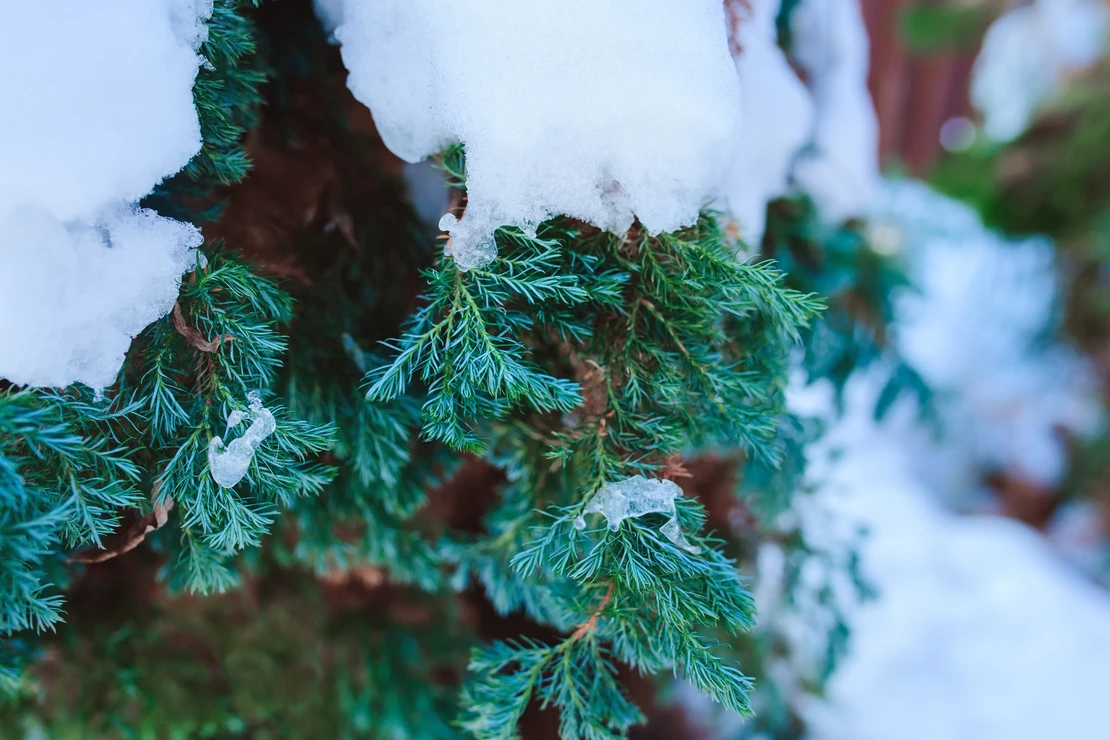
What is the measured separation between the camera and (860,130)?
3.00ft

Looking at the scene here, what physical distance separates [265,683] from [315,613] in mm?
91

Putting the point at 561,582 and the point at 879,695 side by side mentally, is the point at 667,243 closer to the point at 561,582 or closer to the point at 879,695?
the point at 561,582

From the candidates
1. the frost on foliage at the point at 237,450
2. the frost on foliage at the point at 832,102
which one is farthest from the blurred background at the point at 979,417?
the frost on foliage at the point at 237,450

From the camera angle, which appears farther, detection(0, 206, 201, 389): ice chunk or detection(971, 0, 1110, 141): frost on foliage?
detection(971, 0, 1110, 141): frost on foliage

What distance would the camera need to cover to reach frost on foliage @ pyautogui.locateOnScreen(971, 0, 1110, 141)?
6.02 ft

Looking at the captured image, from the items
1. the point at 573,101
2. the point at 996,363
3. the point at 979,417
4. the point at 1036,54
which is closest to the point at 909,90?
the point at 1036,54

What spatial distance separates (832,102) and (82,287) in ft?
2.81

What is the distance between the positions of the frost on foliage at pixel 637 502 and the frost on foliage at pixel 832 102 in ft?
1.85

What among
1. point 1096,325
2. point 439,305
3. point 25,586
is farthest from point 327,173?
point 1096,325

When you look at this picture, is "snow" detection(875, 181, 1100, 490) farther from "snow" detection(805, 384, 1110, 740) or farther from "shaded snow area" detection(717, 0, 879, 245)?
"shaded snow area" detection(717, 0, 879, 245)

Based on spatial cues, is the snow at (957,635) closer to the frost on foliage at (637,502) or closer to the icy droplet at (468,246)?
the frost on foliage at (637,502)

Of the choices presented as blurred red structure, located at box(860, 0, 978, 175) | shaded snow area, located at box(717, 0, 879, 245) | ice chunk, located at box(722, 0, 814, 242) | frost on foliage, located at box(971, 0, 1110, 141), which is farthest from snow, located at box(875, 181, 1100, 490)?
ice chunk, located at box(722, 0, 814, 242)

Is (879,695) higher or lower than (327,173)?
lower

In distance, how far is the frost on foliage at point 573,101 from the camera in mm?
475
